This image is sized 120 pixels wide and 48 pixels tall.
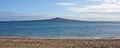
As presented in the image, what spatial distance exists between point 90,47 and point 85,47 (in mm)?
585

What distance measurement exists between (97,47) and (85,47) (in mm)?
1151

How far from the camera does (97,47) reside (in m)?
28.0

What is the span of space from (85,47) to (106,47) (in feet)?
6.15

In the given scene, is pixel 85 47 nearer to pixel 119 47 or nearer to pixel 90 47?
pixel 90 47

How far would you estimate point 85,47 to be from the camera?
27672mm

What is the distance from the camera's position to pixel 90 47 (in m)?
28.0

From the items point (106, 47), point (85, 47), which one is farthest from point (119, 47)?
point (85, 47)

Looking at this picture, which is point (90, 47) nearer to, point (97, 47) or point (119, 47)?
point (97, 47)

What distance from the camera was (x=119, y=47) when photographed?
2769cm

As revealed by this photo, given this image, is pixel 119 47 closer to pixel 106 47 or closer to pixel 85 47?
pixel 106 47

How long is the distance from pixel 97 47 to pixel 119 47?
1970 mm

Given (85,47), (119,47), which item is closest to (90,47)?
(85,47)

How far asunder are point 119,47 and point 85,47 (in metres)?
3.07
